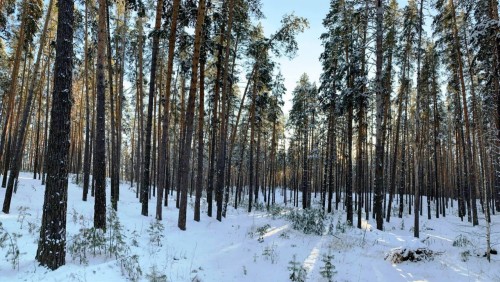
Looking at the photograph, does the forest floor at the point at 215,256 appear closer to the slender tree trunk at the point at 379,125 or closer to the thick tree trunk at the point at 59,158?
the thick tree trunk at the point at 59,158

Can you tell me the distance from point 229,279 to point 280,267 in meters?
1.73

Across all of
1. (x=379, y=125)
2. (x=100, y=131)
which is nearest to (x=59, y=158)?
(x=100, y=131)

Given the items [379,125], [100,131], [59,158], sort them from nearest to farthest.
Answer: [59,158] < [100,131] < [379,125]

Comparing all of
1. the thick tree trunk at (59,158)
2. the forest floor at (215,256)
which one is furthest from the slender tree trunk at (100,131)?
the thick tree trunk at (59,158)

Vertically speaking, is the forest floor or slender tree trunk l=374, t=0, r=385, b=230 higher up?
slender tree trunk l=374, t=0, r=385, b=230

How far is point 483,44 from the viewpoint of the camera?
12680 millimetres

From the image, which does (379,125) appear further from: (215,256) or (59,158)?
(59,158)

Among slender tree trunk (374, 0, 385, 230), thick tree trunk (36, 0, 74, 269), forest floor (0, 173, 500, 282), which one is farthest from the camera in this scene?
slender tree trunk (374, 0, 385, 230)

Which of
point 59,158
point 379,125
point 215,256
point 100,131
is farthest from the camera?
point 379,125

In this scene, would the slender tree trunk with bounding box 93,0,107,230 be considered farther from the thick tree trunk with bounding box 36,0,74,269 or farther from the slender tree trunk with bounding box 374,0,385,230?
the slender tree trunk with bounding box 374,0,385,230

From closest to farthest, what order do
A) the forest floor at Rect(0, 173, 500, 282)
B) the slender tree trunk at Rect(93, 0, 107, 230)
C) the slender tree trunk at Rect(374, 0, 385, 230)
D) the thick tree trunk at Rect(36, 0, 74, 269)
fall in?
the thick tree trunk at Rect(36, 0, 74, 269)
the forest floor at Rect(0, 173, 500, 282)
the slender tree trunk at Rect(93, 0, 107, 230)
the slender tree trunk at Rect(374, 0, 385, 230)

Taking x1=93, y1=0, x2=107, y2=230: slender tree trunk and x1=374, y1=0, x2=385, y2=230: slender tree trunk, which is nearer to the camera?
x1=93, y1=0, x2=107, y2=230: slender tree trunk

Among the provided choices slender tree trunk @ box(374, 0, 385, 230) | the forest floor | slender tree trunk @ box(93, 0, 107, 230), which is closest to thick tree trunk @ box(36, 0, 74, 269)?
the forest floor

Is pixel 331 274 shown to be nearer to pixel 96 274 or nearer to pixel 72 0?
pixel 96 274
